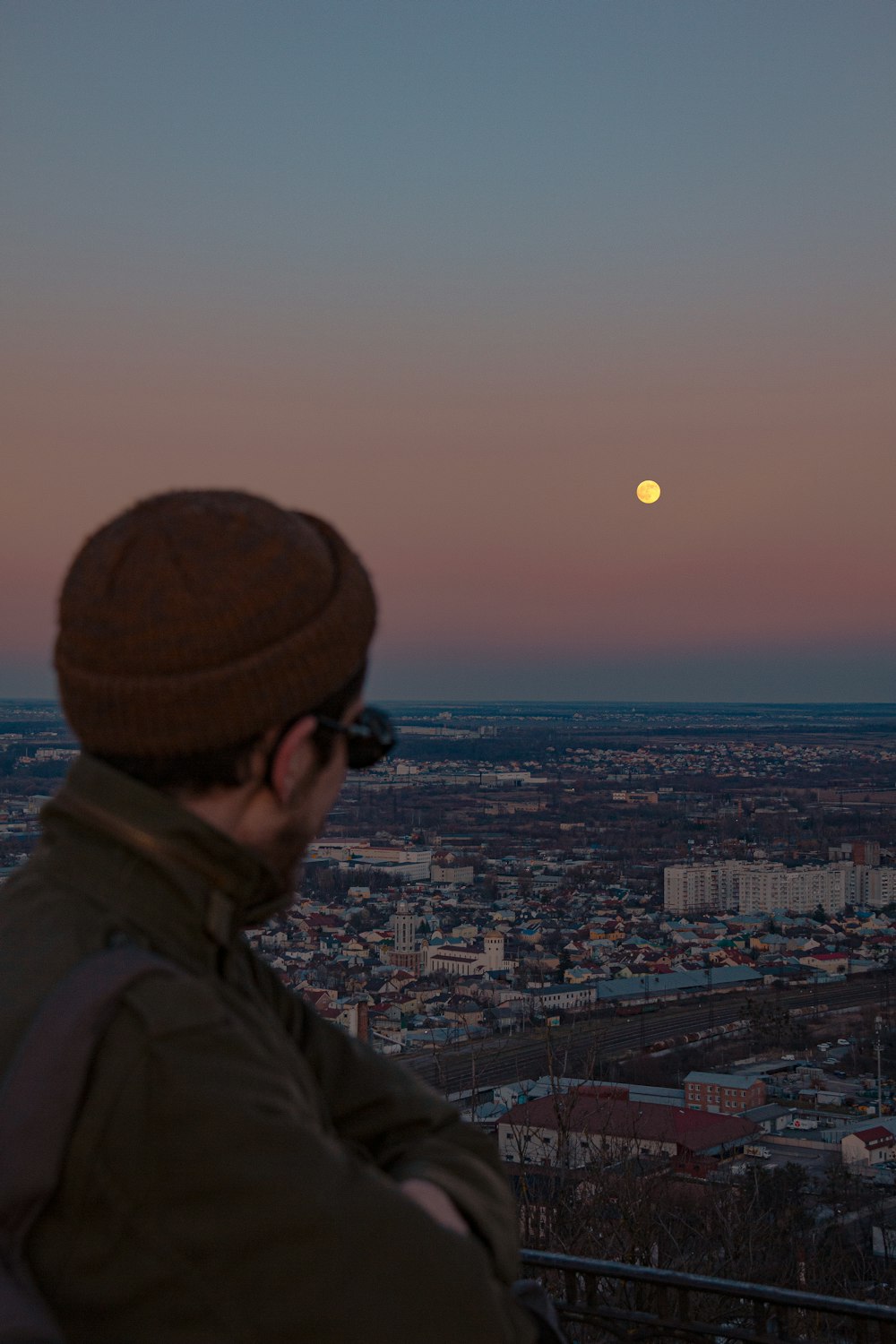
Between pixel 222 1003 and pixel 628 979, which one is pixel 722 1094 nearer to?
pixel 628 979

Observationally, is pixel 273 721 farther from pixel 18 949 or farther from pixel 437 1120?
pixel 437 1120

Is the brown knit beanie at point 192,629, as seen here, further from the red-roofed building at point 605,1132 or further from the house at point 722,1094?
the house at point 722,1094

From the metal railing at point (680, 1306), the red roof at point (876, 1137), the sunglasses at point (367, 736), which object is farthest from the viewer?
the red roof at point (876, 1137)

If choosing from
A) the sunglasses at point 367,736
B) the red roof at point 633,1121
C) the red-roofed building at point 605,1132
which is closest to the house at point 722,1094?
the red roof at point 633,1121

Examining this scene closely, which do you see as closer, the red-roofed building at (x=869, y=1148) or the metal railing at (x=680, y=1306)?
the metal railing at (x=680, y=1306)

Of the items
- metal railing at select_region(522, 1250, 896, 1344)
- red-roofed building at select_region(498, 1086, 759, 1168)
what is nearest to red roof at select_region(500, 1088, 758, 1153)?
red-roofed building at select_region(498, 1086, 759, 1168)

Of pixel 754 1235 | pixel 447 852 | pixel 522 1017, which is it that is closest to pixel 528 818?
pixel 447 852

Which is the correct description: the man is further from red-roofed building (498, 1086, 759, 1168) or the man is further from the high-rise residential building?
the high-rise residential building

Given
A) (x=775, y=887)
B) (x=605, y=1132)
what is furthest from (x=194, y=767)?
(x=775, y=887)
